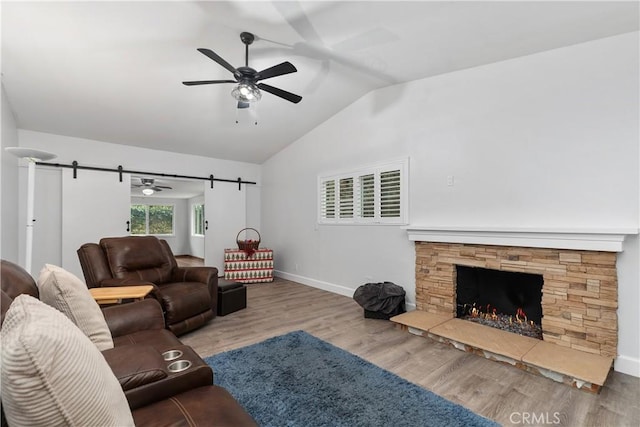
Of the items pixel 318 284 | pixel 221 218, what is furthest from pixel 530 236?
pixel 221 218

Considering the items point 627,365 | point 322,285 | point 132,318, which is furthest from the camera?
point 322,285

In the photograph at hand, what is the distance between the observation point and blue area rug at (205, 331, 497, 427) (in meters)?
1.82

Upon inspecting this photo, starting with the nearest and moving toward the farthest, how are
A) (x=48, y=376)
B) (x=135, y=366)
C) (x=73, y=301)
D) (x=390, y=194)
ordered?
1. (x=48, y=376)
2. (x=135, y=366)
3. (x=73, y=301)
4. (x=390, y=194)

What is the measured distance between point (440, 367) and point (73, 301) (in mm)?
2520

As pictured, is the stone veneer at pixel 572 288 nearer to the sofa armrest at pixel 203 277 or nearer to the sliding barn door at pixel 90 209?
the sofa armrest at pixel 203 277

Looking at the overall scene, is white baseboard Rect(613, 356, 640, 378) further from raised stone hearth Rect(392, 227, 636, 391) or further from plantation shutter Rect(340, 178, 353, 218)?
plantation shutter Rect(340, 178, 353, 218)

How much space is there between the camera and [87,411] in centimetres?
70

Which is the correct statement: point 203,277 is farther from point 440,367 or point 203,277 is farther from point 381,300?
point 440,367

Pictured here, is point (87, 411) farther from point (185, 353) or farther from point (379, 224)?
point (379, 224)

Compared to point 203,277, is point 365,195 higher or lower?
higher

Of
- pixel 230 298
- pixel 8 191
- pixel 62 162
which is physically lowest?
pixel 230 298

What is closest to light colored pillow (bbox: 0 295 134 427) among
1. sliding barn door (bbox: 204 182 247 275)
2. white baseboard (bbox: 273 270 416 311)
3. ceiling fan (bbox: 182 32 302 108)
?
ceiling fan (bbox: 182 32 302 108)

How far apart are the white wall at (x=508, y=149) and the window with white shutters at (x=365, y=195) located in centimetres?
15

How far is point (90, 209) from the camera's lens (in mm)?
4812
